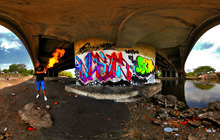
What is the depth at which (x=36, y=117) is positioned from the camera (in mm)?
4945

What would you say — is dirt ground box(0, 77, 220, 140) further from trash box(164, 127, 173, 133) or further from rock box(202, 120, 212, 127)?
rock box(202, 120, 212, 127)

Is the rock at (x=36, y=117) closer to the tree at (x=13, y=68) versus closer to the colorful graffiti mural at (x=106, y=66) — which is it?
the colorful graffiti mural at (x=106, y=66)

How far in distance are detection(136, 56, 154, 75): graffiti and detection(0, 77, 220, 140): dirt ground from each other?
5493 millimetres

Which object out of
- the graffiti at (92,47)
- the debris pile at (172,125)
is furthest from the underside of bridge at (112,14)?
the debris pile at (172,125)

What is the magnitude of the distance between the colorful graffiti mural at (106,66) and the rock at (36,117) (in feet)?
18.2

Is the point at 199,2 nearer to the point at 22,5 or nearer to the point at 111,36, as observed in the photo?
the point at 111,36

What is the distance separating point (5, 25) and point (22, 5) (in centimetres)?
760

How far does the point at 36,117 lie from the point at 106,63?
21.9ft

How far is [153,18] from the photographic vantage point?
7289mm

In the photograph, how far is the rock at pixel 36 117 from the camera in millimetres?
4652

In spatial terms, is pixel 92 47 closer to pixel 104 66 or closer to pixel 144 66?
pixel 104 66

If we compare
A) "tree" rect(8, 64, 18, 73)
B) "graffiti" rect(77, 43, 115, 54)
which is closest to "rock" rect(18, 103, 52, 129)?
"graffiti" rect(77, 43, 115, 54)

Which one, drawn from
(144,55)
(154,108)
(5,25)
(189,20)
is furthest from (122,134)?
(5,25)

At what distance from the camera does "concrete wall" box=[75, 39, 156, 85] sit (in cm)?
1008
